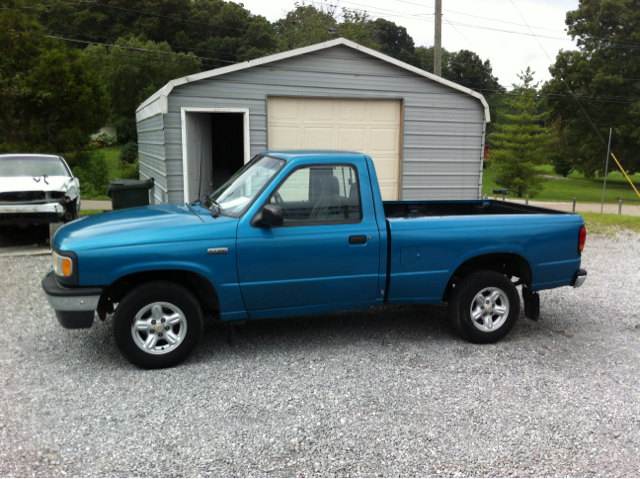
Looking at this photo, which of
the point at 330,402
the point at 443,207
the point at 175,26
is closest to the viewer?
the point at 330,402

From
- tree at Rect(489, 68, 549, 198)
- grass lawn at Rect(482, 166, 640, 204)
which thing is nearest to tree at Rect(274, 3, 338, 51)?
grass lawn at Rect(482, 166, 640, 204)

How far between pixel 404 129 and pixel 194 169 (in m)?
4.58

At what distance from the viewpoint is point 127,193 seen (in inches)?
469

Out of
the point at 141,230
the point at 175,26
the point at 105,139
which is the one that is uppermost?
the point at 175,26

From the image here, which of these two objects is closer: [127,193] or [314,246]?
[314,246]

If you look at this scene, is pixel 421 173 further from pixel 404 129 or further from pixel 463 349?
pixel 463 349

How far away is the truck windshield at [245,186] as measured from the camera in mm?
5051

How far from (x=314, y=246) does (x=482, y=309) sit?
1850 millimetres

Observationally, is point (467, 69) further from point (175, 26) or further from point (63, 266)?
point (63, 266)

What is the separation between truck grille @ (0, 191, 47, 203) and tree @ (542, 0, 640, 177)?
39645mm

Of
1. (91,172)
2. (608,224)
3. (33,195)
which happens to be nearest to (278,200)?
(33,195)

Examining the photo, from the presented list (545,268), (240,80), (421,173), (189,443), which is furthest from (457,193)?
(189,443)

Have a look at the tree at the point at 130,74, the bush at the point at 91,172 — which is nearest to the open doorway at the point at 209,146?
the bush at the point at 91,172

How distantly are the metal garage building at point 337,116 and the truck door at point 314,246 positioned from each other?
6.45m
